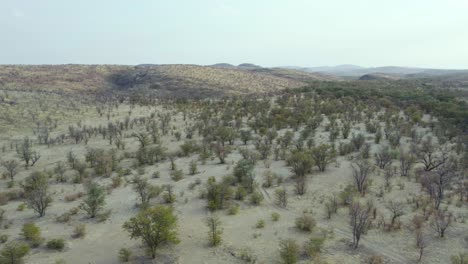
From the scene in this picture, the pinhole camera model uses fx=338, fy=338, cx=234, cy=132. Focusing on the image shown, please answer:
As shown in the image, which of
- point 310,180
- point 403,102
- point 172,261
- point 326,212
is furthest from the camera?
point 403,102

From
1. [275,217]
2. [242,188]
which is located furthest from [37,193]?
[275,217]

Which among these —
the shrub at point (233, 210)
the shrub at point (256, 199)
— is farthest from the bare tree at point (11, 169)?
the shrub at point (256, 199)

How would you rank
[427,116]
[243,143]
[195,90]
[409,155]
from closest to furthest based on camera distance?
[409,155] < [243,143] < [427,116] < [195,90]

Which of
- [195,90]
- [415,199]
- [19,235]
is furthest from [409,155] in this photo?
[195,90]

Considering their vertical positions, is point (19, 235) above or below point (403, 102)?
below

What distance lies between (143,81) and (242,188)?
69.7m

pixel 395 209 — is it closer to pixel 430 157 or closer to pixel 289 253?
pixel 289 253

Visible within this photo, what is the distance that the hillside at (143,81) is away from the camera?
6844cm

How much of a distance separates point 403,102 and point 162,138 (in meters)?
30.0

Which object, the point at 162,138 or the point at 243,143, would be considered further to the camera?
the point at 162,138

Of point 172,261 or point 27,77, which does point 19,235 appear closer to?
point 172,261

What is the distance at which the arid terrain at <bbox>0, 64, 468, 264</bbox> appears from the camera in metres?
12.3

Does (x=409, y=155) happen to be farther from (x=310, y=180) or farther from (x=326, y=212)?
(x=326, y=212)

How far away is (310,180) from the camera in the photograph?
1903 cm
